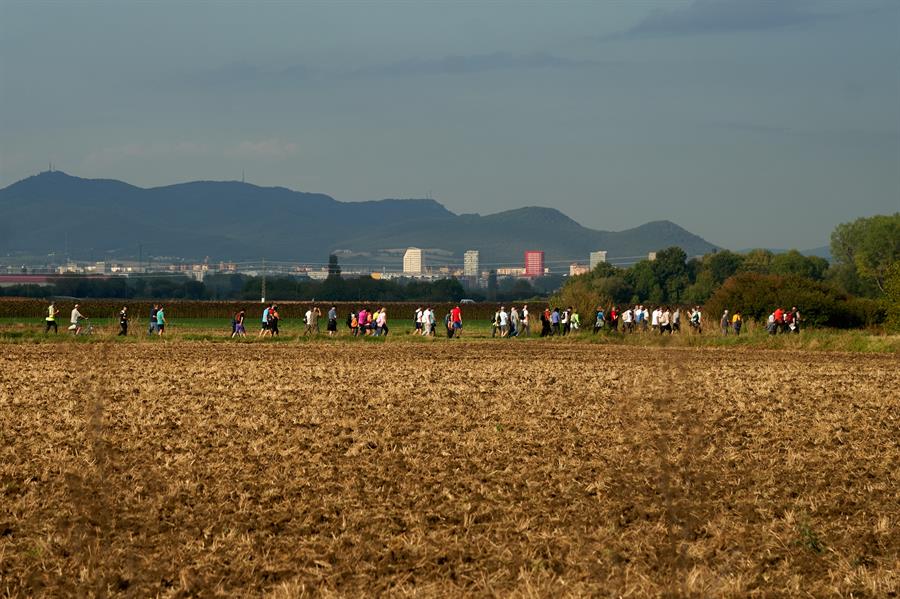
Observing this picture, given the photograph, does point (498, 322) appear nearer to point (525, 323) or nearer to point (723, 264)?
point (525, 323)

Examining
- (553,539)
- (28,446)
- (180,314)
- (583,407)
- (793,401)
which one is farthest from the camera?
(180,314)

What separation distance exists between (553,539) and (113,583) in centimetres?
393

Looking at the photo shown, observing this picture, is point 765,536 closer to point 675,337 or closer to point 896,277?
point 675,337

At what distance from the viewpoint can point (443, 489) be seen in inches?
543

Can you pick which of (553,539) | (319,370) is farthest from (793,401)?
(553,539)

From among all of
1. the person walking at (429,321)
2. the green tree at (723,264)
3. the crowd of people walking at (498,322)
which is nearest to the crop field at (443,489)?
the crowd of people walking at (498,322)

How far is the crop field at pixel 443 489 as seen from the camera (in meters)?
10.3

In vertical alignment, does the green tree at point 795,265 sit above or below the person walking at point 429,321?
above

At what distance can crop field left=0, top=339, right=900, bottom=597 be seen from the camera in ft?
33.7

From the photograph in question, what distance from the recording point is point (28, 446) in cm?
1691

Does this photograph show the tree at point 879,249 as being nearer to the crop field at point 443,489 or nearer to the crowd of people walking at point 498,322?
the crowd of people walking at point 498,322

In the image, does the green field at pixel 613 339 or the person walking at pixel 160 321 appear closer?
the green field at pixel 613 339

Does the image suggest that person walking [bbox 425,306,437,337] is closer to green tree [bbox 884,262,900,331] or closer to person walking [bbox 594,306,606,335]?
person walking [bbox 594,306,606,335]

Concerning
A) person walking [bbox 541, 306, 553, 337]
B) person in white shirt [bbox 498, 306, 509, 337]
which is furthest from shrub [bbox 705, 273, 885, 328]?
person in white shirt [bbox 498, 306, 509, 337]
